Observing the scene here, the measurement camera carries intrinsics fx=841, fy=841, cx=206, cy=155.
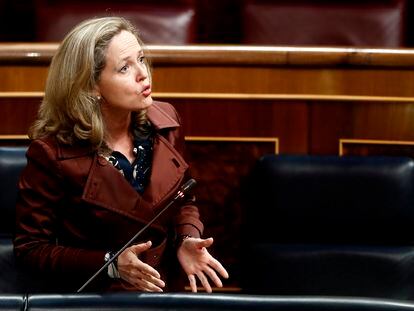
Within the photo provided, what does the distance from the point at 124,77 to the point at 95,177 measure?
0.09m

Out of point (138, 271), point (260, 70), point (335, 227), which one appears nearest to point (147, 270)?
point (138, 271)

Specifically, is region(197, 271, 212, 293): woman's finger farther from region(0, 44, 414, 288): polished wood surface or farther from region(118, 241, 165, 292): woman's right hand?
region(0, 44, 414, 288): polished wood surface

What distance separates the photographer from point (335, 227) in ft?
2.69

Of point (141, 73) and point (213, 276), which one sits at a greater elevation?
point (141, 73)

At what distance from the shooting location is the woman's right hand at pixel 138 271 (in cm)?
61

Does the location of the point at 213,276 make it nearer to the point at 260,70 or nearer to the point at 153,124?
the point at 153,124

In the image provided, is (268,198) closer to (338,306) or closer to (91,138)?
(91,138)

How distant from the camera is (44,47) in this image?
0.91m

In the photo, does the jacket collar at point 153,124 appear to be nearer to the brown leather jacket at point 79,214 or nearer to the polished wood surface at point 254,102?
the brown leather jacket at point 79,214

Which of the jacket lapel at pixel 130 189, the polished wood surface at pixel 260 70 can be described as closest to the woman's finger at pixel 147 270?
the jacket lapel at pixel 130 189

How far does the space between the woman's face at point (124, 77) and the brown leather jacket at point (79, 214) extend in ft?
0.17

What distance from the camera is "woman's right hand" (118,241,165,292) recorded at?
0.61 m

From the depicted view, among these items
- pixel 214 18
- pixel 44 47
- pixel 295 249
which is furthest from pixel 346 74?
pixel 214 18

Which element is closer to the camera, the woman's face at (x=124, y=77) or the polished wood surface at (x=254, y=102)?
the woman's face at (x=124, y=77)
